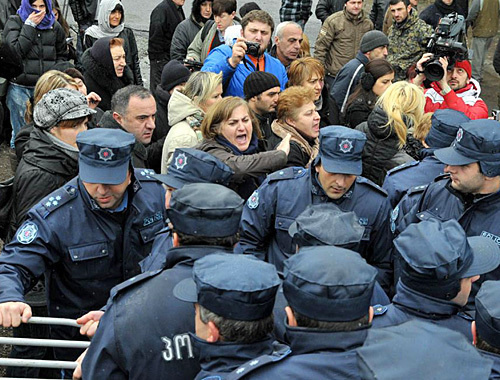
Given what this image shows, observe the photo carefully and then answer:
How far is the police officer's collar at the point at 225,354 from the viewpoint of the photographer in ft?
7.58

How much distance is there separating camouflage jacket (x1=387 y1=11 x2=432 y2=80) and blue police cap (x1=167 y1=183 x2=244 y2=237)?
5.74 meters

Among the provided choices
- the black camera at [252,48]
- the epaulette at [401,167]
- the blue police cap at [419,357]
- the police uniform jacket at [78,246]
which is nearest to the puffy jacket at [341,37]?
the black camera at [252,48]

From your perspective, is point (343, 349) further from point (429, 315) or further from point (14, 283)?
point (14, 283)

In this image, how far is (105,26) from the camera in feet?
24.9

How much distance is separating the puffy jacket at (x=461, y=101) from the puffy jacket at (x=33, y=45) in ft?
13.3

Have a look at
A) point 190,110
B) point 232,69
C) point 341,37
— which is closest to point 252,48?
point 232,69

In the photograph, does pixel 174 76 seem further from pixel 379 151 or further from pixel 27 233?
pixel 27 233

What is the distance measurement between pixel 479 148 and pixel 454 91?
9.18 ft

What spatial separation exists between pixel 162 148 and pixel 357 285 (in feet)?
11.2

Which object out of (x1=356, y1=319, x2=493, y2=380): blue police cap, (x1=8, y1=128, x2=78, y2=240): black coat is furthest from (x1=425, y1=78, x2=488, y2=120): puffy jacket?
(x1=356, y1=319, x2=493, y2=380): blue police cap

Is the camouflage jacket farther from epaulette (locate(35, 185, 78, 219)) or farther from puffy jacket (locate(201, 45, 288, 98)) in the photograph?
epaulette (locate(35, 185, 78, 219))

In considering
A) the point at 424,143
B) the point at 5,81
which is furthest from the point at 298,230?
the point at 5,81

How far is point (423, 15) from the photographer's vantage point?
997cm

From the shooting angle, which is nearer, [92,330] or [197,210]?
[197,210]
